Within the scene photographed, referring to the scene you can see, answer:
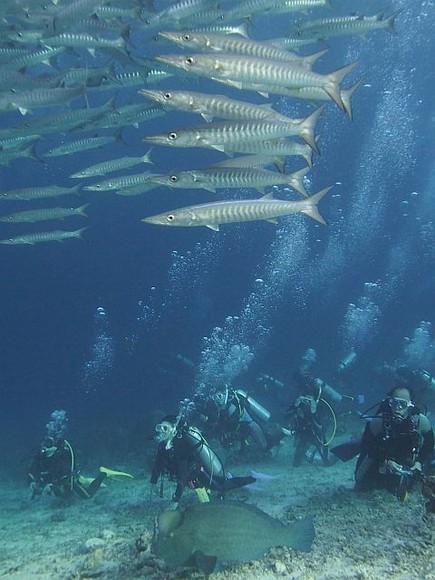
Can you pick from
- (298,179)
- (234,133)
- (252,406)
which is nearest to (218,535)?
(234,133)

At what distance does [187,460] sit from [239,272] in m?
49.1

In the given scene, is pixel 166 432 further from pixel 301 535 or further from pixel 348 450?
pixel 301 535

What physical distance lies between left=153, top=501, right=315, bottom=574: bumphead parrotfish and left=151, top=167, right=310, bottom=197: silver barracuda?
3507 millimetres

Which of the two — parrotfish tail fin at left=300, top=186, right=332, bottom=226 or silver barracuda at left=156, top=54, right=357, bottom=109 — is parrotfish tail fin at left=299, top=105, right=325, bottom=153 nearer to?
silver barracuda at left=156, top=54, right=357, bottom=109

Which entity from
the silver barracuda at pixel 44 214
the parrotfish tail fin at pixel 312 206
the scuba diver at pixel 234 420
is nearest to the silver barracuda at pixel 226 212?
the parrotfish tail fin at pixel 312 206

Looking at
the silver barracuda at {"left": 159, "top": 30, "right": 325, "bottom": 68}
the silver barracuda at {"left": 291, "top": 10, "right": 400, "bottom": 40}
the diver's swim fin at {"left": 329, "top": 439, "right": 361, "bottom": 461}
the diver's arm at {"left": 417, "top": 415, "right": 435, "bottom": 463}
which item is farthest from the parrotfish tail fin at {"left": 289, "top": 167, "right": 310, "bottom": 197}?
the silver barracuda at {"left": 291, "top": 10, "right": 400, "bottom": 40}

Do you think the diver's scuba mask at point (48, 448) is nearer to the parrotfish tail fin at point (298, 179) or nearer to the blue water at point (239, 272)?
the parrotfish tail fin at point (298, 179)

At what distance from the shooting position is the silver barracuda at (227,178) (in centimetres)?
573

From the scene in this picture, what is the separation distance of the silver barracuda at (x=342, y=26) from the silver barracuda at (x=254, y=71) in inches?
149

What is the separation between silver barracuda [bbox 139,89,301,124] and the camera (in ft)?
17.9

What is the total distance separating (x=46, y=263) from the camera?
51.0 m

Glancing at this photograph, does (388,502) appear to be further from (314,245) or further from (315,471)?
(314,245)

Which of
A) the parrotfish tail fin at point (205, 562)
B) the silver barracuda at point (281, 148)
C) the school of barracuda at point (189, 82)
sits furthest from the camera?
the silver barracuda at point (281, 148)

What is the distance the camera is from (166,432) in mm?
6438
